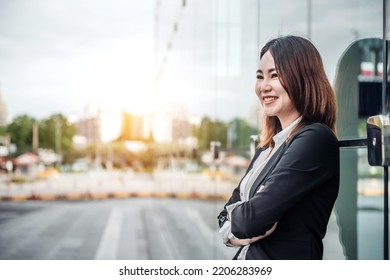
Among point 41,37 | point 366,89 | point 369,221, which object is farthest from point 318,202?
point 41,37

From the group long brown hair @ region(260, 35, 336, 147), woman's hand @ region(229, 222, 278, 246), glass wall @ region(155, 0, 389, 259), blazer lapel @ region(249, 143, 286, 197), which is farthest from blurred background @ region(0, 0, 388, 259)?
woman's hand @ region(229, 222, 278, 246)

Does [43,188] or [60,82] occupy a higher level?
[60,82]

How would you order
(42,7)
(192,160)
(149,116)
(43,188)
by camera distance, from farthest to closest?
(149,116)
(43,188)
(192,160)
(42,7)

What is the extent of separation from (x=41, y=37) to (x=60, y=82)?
2.75ft

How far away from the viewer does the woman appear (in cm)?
128

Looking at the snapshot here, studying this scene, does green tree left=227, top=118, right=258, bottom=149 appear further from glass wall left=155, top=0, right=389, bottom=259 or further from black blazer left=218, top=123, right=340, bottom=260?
black blazer left=218, top=123, right=340, bottom=260

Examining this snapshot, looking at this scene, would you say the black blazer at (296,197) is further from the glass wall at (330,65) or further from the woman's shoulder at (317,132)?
the glass wall at (330,65)

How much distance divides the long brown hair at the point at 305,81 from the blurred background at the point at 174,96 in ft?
0.49

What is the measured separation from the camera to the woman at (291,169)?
4.21 ft

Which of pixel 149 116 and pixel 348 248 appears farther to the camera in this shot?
pixel 149 116

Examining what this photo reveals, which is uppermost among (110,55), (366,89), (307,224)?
(110,55)

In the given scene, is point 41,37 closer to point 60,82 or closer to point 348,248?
point 60,82

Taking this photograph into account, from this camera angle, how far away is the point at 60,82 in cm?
509

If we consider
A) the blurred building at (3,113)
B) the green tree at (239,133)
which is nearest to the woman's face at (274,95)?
the green tree at (239,133)
